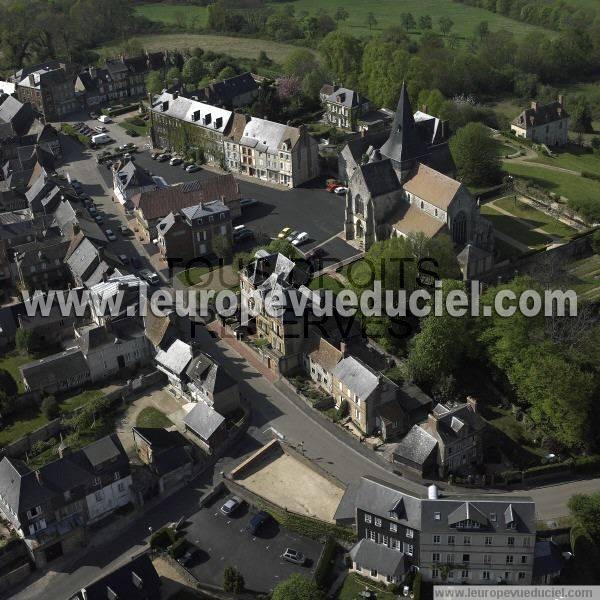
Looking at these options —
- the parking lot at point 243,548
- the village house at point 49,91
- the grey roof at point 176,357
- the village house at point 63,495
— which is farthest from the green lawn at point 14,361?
the village house at point 49,91

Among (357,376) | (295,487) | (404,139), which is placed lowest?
(295,487)

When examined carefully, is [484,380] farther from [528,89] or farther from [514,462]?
[528,89]

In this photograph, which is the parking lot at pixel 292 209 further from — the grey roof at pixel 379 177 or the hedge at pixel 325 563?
the hedge at pixel 325 563

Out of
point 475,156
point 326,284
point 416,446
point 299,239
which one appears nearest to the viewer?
point 416,446

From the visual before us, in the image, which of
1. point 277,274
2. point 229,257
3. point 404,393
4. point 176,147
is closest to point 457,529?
point 404,393

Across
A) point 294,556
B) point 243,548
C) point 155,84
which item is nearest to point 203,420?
point 243,548

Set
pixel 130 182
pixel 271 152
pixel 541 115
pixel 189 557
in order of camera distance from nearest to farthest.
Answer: pixel 189 557, pixel 130 182, pixel 271 152, pixel 541 115

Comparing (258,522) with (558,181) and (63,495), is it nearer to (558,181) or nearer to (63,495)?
(63,495)
